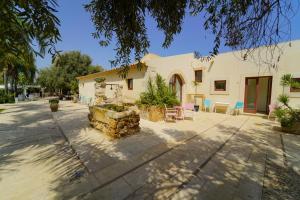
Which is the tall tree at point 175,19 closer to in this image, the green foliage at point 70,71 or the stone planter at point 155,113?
the stone planter at point 155,113

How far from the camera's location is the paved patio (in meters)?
2.54

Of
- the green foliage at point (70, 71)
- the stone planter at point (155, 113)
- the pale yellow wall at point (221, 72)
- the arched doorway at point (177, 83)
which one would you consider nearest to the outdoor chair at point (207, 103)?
the pale yellow wall at point (221, 72)

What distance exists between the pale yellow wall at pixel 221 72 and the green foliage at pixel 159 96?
1.60 metres

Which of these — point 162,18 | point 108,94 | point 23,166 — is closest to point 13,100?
point 108,94

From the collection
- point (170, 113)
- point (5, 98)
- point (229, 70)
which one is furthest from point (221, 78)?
point (5, 98)

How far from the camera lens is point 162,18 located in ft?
7.48

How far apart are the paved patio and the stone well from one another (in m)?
0.30

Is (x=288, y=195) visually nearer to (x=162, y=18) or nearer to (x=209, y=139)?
(x=209, y=139)

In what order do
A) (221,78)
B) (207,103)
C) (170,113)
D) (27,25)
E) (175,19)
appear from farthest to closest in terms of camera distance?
(207,103)
(221,78)
(170,113)
(175,19)
(27,25)

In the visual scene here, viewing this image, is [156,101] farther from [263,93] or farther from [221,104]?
[263,93]

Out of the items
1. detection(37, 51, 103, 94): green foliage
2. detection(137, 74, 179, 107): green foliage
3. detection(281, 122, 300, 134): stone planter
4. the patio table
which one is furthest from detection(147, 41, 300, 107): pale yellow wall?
detection(37, 51, 103, 94): green foliage

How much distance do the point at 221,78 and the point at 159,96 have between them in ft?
15.3

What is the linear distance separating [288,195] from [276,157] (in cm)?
160

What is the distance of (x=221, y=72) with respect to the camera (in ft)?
32.9
